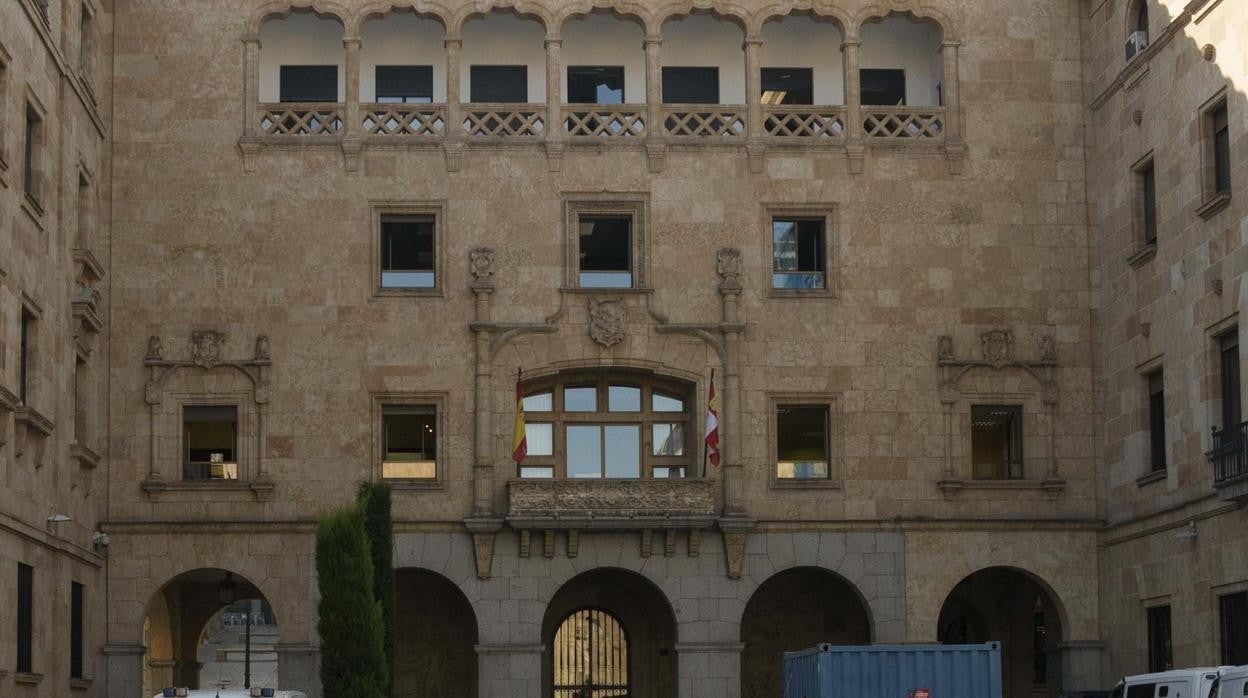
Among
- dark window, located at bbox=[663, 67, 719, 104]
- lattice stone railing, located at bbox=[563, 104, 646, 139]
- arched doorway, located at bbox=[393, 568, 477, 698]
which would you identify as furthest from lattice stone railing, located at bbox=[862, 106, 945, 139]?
arched doorway, located at bbox=[393, 568, 477, 698]

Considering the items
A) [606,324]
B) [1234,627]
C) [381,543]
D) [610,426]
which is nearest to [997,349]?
[606,324]

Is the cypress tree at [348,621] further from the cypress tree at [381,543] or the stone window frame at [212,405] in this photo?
the stone window frame at [212,405]

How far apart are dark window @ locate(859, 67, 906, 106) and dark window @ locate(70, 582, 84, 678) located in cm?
1954

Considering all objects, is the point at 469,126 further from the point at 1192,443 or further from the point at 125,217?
the point at 1192,443

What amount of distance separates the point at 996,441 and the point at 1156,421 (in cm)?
401

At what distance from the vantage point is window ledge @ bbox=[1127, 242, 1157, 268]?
4038cm

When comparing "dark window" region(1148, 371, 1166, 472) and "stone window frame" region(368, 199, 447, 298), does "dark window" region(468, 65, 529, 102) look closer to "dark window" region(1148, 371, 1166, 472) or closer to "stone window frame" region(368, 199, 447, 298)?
"stone window frame" region(368, 199, 447, 298)

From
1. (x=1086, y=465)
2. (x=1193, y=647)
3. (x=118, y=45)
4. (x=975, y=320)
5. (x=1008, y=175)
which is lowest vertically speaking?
(x=1193, y=647)

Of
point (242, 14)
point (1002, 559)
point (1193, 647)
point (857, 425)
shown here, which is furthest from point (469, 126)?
point (1193, 647)

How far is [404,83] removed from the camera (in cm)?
4525

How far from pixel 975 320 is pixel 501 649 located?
11855mm

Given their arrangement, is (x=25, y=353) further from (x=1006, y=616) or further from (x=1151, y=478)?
(x=1006, y=616)

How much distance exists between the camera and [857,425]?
141 ft

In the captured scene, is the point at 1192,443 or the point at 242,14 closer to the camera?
the point at 1192,443
